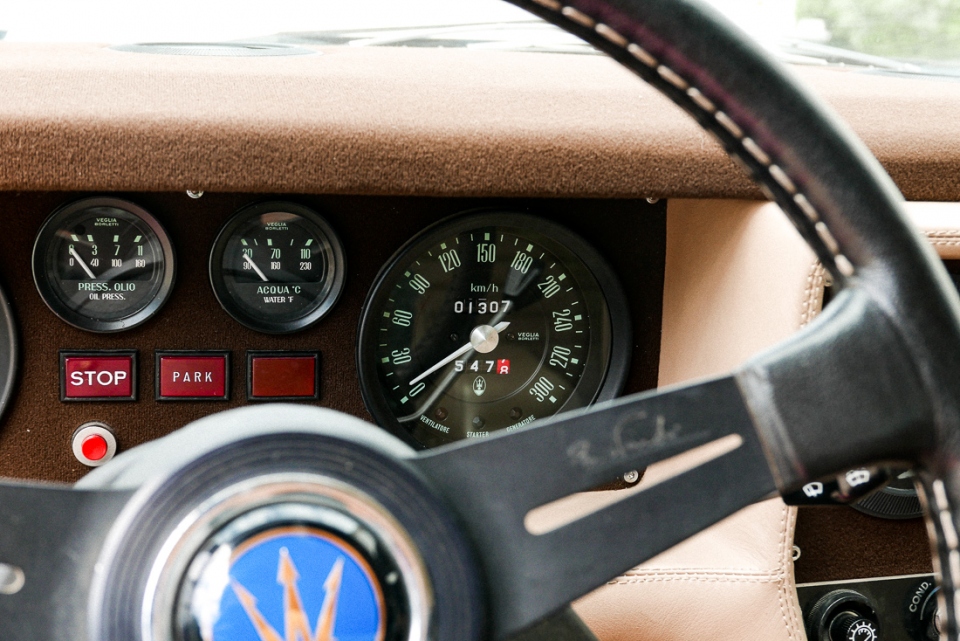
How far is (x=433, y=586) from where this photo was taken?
24.9 inches

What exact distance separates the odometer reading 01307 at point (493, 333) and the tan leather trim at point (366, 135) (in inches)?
11.4

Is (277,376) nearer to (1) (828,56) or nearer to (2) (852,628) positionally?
(2) (852,628)

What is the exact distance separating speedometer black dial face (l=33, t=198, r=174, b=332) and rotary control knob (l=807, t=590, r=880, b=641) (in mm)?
1041

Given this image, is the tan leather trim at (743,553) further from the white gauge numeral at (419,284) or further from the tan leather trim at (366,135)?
the white gauge numeral at (419,284)

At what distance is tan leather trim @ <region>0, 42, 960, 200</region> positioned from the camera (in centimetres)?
112

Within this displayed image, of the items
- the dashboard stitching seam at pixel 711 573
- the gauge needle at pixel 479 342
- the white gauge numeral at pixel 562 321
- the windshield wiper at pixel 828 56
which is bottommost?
the dashboard stitching seam at pixel 711 573

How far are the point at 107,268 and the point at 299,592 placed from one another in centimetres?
99

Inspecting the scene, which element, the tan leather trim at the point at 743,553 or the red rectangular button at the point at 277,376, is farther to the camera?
the red rectangular button at the point at 277,376

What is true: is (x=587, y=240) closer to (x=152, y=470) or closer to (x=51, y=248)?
(x=51, y=248)

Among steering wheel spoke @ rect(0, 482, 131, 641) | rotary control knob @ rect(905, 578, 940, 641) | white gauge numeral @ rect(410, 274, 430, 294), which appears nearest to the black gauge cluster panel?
white gauge numeral @ rect(410, 274, 430, 294)

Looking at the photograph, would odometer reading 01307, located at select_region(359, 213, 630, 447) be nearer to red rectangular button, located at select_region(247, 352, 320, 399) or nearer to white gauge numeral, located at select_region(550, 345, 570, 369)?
white gauge numeral, located at select_region(550, 345, 570, 369)

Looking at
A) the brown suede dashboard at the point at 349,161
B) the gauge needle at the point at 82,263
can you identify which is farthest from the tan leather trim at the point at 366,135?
the gauge needle at the point at 82,263

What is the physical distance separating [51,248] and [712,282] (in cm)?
95

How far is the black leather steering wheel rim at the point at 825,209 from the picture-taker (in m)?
0.62
